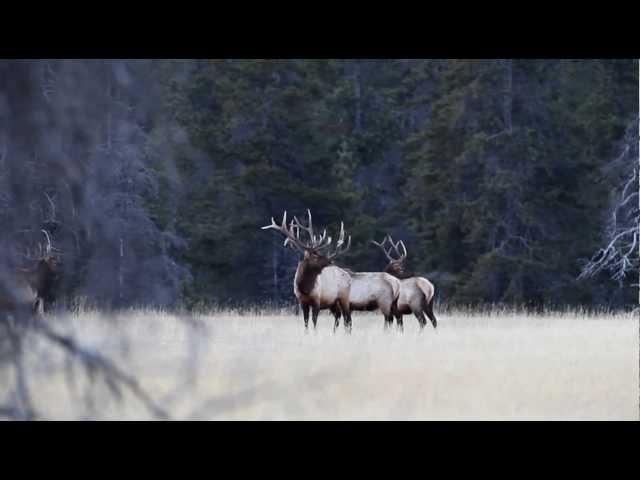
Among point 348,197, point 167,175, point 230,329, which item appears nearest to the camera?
point 167,175

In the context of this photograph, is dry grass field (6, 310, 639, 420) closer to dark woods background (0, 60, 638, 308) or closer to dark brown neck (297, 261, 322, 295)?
dark brown neck (297, 261, 322, 295)

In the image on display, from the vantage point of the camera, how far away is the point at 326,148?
27500 millimetres

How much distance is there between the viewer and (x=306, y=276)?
1494cm

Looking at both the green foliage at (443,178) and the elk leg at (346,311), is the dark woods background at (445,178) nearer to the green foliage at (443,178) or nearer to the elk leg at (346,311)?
the green foliage at (443,178)

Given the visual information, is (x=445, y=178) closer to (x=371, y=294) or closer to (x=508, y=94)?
(x=508, y=94)

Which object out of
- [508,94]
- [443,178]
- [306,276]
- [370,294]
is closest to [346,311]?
[370,294]

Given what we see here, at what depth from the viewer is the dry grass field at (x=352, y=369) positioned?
2.75 m

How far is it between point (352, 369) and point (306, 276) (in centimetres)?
1223

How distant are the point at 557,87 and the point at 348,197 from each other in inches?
285

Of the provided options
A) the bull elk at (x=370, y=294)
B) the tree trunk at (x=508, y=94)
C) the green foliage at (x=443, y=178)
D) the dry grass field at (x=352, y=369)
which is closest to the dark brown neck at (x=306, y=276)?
the bull elk at (x=370, y=294)

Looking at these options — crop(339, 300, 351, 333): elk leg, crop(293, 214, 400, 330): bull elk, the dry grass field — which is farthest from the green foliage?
crop(339, 300, 351, 333): elk leg

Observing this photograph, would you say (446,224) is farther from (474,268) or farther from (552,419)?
(552,419)

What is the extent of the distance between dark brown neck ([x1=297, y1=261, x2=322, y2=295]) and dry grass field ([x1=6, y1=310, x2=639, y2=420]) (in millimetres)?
672

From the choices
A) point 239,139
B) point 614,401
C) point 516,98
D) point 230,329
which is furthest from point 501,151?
point 614,401
